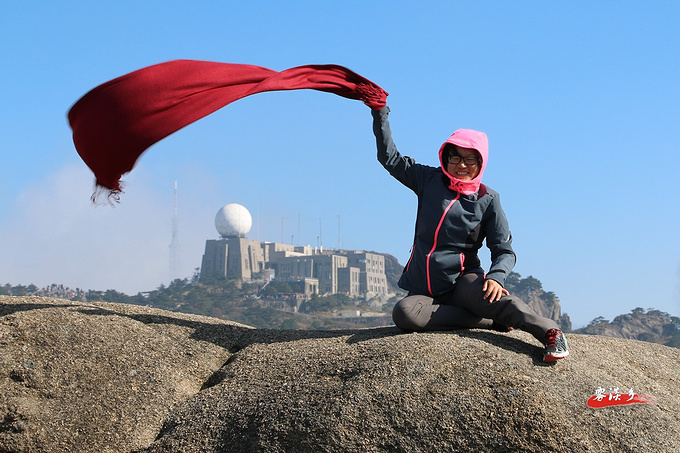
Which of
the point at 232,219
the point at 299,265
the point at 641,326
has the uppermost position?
the point at 232,219

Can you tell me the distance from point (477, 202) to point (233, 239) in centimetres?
11142

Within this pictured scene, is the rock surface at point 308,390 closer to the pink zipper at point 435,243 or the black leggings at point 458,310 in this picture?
the black leggings at point 458,310

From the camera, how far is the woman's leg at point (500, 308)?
490cm

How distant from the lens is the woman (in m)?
5.35

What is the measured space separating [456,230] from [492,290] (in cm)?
58

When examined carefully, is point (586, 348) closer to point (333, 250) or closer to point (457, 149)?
point (457, 149)

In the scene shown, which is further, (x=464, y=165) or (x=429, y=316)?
(x=464, y=165)

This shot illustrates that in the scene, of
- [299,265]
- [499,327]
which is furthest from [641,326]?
[499,327]

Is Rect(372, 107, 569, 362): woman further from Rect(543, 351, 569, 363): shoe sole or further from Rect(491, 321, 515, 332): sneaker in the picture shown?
Rect(543, 351, 569, 363): shoe sole

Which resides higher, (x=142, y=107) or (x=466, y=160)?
(x=142, y=107)

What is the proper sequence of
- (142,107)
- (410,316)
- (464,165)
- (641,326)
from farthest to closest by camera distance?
(641,326) → (464,165) → (410,316) → (142,107)

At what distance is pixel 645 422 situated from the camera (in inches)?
168

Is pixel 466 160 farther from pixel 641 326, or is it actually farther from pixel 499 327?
pixel 641 326

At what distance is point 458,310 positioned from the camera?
17.7 feet
